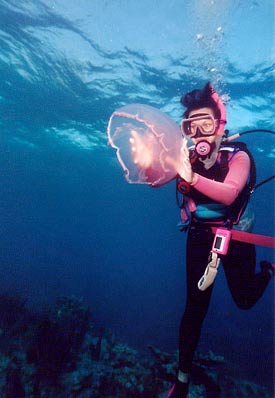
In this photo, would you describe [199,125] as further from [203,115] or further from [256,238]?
[256,238]

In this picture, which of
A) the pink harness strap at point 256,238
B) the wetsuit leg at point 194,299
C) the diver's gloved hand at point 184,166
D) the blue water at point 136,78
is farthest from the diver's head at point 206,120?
the blue water at point 136,78

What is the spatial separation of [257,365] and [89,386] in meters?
→ 10.1

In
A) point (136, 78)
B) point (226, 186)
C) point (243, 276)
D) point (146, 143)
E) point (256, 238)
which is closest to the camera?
point (146, 143)

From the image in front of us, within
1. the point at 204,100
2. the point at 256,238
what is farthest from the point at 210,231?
the point at 204,100

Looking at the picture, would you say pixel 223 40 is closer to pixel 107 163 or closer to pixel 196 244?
pixel 196 244

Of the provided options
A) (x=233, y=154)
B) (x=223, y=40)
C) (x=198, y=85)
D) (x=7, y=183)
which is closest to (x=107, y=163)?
(x=198, y=85)

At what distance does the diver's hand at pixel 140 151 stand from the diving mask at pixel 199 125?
1.56m

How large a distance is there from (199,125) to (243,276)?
2.25 metres

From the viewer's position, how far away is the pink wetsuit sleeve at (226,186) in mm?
2410

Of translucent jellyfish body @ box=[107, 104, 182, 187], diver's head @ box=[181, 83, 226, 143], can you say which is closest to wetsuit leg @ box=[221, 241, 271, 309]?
diver's head @ box=[181, 83, 226, 143]

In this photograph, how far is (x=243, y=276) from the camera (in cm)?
381

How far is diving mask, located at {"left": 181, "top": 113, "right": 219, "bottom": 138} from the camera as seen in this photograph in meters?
3.53

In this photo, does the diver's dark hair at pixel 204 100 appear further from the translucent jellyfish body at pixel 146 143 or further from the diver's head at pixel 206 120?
the translucent jellyfish body at pixel 146 143

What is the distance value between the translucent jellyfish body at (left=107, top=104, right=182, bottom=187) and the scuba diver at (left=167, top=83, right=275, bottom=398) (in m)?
1.15
